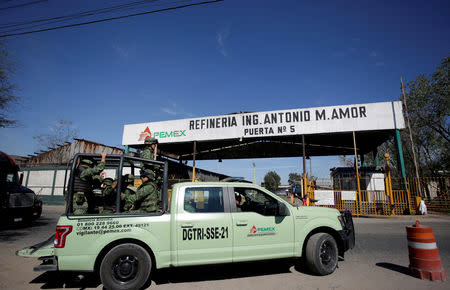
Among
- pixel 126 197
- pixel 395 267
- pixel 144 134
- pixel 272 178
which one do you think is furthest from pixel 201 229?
pixel 272 178

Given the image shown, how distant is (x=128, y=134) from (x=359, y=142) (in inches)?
737

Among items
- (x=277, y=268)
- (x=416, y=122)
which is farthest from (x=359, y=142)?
(x=277, y=268)

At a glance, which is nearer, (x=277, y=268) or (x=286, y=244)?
(x=286, y=244)

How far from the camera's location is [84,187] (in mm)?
4445

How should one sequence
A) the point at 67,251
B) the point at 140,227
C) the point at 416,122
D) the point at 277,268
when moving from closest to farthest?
the point at 67,251
the point at 140,227
the point at 277,268
the point at 416,122

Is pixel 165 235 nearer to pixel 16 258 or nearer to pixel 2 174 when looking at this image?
pixel 16 258

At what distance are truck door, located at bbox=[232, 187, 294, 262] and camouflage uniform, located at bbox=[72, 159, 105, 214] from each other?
2.87 metres

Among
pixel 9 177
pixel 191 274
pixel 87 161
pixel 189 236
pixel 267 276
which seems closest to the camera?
pixel 189 236

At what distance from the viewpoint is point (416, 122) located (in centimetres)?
2295

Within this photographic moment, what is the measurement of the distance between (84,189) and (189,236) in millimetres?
2464

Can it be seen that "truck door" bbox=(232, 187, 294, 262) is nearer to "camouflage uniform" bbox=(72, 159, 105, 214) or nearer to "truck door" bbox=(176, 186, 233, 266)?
"truck door" bbox=(176, 186, 233, 266)

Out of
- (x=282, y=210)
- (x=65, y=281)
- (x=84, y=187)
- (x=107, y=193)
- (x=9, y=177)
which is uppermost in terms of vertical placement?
(x=9, y=177)

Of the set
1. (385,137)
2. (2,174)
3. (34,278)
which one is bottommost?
(34,278)

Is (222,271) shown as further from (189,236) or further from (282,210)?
(282,210)
